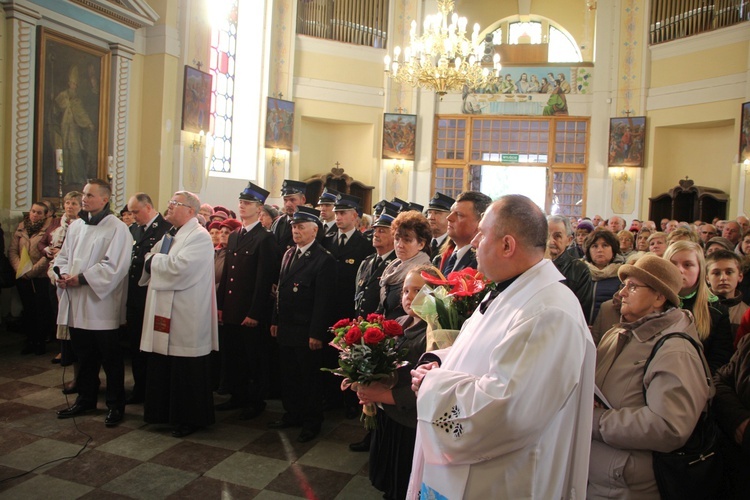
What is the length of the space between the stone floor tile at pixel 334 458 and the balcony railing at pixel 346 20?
44.7ft

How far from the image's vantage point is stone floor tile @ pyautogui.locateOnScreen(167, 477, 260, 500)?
130 inches

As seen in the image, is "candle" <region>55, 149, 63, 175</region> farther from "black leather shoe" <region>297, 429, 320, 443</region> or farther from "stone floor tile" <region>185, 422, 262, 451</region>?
"black leather shoe" <region>297, 429, 320, 443</region>

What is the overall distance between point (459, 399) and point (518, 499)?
0.34 m

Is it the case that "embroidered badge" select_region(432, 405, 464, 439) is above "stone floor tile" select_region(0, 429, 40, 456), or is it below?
above

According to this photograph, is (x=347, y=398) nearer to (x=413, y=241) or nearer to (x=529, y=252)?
(x=413, y=241)

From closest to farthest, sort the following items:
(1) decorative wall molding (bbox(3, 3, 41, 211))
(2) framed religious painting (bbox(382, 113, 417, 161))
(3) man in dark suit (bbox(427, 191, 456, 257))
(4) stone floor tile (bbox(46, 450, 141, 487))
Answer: (4) stone floor tile (bbox(46, 450, 141, 487)) < (3) man in dark suit (bbox(427, 191, 456, 257)) < (1) decorative wall molding (bbox(3, 3, 41, 211)) < (2) framed religious painting (bbox(382, 113, 417, 161))

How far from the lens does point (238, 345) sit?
4.98 metres

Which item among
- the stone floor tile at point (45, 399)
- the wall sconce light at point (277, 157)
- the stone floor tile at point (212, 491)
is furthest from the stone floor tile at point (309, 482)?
the wall sconce light at point (277, 157)

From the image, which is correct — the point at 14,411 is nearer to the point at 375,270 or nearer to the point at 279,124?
the point at 375,270

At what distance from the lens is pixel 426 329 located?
2863mm

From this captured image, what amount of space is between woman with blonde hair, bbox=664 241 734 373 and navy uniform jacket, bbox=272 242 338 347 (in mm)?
2418

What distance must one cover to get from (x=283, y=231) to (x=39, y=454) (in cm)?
299

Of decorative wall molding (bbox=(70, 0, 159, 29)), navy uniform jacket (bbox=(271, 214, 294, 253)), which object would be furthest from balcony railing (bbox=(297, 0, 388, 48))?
navy uniform jacket (bbox=(271, 214, 294, 253))

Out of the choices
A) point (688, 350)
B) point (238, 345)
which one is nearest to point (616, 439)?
point (688, 350)
